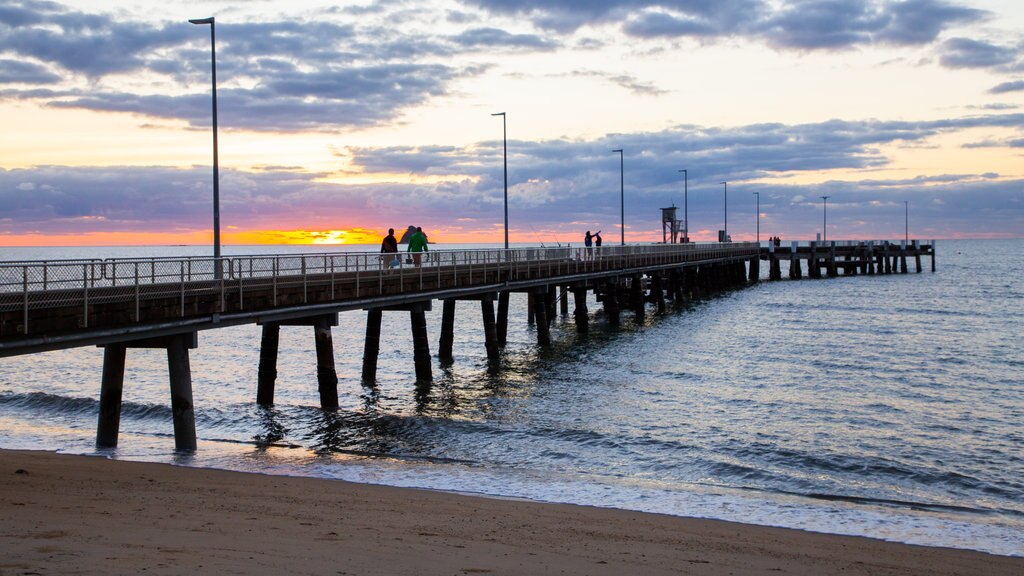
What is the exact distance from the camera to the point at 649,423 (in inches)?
823

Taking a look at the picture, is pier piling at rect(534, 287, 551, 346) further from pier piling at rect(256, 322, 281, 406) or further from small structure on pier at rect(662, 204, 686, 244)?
small structure on pier at rect(662, 204, 686, 244)

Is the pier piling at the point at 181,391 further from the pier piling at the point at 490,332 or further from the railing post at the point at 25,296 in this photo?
the pier piling at the point at 490,332

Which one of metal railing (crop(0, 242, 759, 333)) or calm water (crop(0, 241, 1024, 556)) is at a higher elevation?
metal railing (crop(0, 242, 759, 333))

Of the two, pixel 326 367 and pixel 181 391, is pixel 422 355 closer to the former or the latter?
pixel 326 367

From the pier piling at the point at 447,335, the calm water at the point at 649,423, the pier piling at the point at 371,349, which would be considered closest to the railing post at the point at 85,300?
the calm water at the point at 649,423

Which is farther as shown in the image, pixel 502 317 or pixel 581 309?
pixel 581 309

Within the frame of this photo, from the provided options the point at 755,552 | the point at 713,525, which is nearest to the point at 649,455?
the point at 713,525

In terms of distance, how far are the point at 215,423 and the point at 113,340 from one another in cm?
668

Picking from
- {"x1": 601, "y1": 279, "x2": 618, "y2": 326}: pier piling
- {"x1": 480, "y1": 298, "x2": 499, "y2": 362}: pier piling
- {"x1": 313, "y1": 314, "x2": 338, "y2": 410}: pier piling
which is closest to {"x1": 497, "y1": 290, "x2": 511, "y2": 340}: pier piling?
{"x1": 480, "y1": 298, "x2": 499, "y2": 362}: pier piling

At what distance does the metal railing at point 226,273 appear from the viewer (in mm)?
13828

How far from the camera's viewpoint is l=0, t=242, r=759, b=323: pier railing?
13812mm

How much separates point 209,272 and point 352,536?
1049 cm

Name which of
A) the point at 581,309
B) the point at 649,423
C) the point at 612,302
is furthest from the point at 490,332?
the point at 612,302

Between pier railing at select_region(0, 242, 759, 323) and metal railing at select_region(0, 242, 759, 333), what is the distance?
1 centimetres
